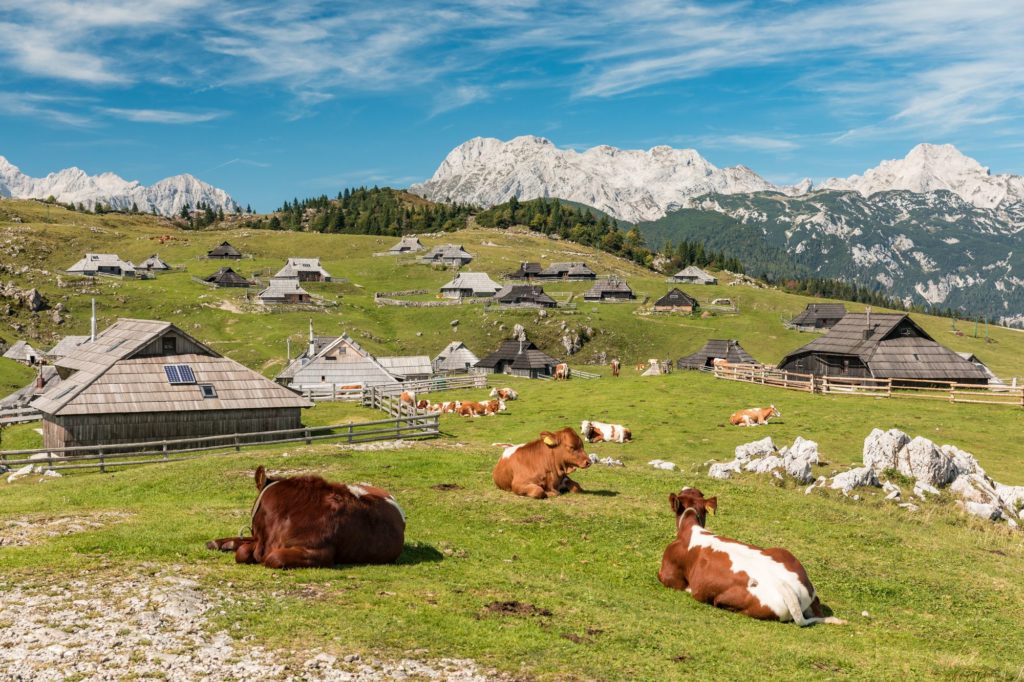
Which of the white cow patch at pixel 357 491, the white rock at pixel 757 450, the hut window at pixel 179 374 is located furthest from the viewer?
the hut window at pixel 179 374

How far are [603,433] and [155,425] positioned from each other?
75.2ft

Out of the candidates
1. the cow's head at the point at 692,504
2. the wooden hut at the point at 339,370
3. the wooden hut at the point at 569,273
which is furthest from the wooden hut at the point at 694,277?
the cow's head at the point at 692,504

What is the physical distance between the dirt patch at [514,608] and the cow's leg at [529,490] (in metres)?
7.91

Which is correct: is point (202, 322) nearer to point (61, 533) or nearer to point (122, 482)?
point (122, 482)

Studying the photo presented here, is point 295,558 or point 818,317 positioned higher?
point 818,317

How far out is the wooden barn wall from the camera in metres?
35.2

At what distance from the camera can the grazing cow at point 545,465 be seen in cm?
1819

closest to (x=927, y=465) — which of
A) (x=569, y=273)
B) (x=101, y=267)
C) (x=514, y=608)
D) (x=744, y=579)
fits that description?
(x=744, y=579)

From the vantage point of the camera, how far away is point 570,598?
35.4ft

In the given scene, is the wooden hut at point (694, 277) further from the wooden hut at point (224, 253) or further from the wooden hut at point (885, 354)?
the wooden hut at point (885, 354)

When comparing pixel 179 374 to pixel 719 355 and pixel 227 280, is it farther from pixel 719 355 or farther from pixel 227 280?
pixel 227 280

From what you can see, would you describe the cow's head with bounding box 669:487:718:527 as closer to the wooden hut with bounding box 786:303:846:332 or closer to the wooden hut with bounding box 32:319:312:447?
the wooden hut with bounding box 32:319:312:447

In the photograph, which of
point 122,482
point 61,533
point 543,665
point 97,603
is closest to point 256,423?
point 122,482

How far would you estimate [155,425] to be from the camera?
36906mm
